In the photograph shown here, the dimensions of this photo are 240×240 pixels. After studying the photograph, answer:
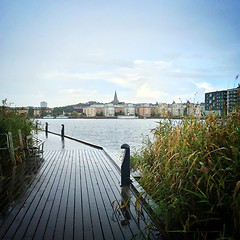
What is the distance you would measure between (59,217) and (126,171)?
4.79 feet

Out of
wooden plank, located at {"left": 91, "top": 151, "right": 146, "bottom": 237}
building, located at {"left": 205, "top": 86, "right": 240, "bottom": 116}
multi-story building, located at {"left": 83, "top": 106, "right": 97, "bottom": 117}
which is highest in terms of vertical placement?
multi-story building, located at {"left": 83, "top": 106, "right": 97, "bottom": 117}

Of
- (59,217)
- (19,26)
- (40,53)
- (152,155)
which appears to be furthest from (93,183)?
(40,53)

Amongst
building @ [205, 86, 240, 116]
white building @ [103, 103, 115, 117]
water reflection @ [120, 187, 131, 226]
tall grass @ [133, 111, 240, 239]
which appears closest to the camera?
tall grass @ [133, 111, 240, 239]

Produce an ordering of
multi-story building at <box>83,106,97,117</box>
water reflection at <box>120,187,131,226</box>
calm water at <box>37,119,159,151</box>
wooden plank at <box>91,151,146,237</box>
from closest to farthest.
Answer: wooden plank at <box>91,151,146,237</box>, water reflection at <box>120,187,131,226</box>, calm water at <box>37,119,159,151</box>, multi-story building at <box>83,106,97,117</box>

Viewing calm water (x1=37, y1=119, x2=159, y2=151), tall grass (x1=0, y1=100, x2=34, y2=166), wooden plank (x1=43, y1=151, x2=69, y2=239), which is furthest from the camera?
calm water (x1=37, y1=119, x2=159, y2=151)

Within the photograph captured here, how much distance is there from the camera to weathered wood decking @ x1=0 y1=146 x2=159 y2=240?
6.71ft

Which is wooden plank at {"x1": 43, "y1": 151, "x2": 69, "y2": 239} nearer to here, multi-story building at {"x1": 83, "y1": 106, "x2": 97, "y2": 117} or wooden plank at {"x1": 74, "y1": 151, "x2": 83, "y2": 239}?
wooden plank at {"x1": 74, "y1": 151, "x2": 83, "y2": 239}

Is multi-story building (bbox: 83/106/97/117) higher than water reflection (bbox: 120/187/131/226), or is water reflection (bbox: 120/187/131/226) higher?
multi-story building (bbox: 83/106/97/117)

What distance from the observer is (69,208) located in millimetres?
2607

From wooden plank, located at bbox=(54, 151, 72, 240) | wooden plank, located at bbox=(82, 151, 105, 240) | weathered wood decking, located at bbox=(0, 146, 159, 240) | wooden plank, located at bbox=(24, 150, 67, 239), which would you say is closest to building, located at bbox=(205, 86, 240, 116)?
weathered wood decking, located at bbox=(0, 146, 159, 240)

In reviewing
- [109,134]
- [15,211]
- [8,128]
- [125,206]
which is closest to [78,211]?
[125,206]

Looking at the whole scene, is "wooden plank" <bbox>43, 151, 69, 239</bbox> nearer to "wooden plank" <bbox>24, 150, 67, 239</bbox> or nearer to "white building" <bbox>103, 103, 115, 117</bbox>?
"wooden plank" <bbox>24, 150, 67, 239</bbox>

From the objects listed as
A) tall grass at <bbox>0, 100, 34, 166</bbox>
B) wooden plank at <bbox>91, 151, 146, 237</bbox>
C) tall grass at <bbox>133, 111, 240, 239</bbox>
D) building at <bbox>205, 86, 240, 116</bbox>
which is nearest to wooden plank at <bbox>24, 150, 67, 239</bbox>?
wooden plank at <bbox>91, 151, 146, 237</bbox>

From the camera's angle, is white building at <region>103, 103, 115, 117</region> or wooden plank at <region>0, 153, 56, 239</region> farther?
white building at <region>103, 103, 115, 117</region>
